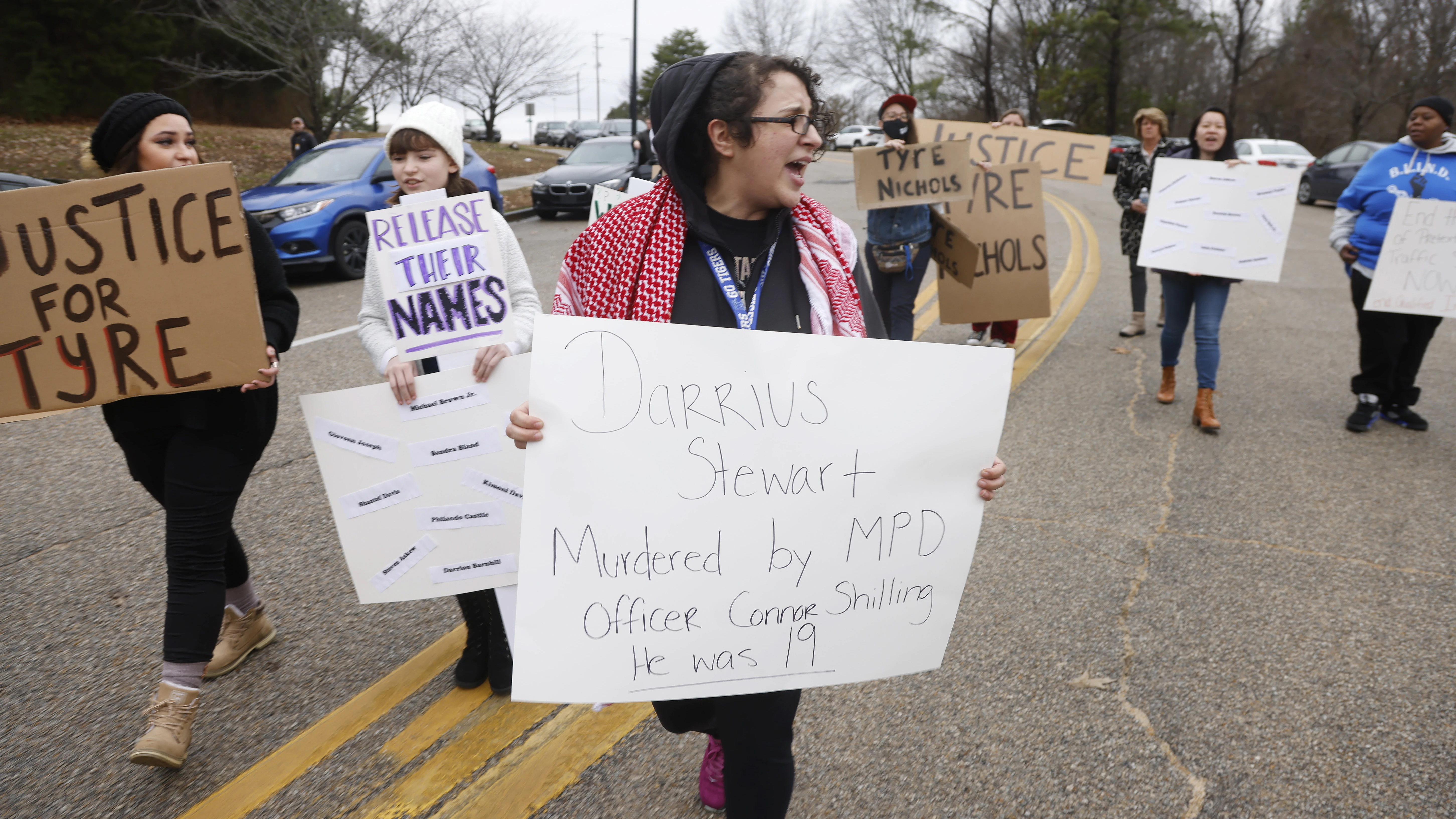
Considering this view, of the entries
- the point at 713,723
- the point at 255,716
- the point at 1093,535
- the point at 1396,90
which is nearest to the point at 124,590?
the point at 255,716

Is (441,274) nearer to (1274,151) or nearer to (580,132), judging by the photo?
(1274,151)

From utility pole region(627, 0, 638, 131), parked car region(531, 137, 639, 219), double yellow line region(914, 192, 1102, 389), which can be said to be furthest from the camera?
utility pole region(627, 0, 638, 131)

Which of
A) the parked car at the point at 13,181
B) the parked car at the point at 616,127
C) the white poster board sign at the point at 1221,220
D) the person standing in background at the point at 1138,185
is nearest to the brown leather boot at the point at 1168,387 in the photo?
the white poster board sign at the point at 1221,220

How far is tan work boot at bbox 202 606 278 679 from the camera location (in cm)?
287

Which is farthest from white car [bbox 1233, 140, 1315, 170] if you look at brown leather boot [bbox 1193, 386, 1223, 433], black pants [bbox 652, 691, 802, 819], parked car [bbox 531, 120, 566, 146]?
parked car [bbox 531, 120, 566, 146]

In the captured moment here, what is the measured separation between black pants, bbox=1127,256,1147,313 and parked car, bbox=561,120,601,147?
4355 cm

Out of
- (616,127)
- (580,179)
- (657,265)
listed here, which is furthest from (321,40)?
(616,127)

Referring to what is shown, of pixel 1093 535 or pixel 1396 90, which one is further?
pixel 1396 90

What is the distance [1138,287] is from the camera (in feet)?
24.8

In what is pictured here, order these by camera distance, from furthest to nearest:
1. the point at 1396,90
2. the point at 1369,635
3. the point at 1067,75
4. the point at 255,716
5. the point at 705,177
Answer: the point at 1067,75 < the point at 1396,90 < the point at 1369,635 < the point at 255,716 < the point at 705,177

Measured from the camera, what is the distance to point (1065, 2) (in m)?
44.0

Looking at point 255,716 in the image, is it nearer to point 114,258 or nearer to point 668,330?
point 114,258

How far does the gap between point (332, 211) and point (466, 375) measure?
882cm

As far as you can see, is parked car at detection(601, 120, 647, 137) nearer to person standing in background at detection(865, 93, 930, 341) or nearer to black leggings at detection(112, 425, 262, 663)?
person standing in background at detection(865, 93, 930, 341)
